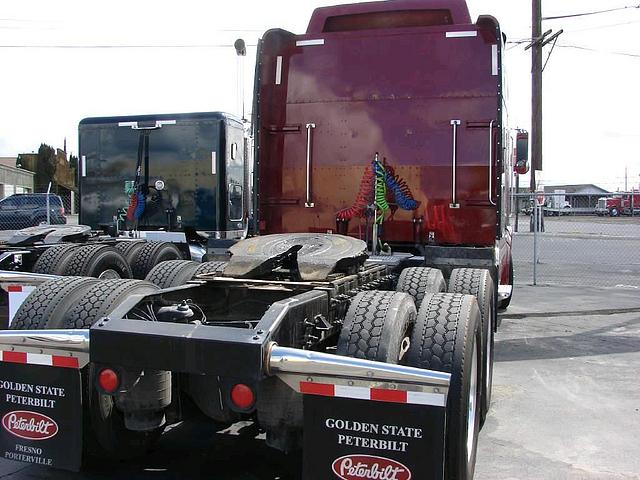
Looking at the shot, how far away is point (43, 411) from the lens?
3400 mm

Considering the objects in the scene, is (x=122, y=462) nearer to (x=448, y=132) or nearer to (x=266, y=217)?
(x=266, y=217)

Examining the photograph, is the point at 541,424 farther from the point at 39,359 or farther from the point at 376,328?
the point at 39,359

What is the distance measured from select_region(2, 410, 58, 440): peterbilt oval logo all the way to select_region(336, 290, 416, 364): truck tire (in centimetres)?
154

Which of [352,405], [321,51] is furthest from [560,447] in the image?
[321,51]

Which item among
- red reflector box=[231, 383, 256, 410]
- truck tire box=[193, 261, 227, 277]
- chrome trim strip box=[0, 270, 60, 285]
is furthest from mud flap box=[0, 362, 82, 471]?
truck tire box=[193, 261, 227, 277]

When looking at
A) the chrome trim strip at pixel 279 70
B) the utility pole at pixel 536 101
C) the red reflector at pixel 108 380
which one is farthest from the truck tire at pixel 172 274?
the utility pole at pixel 536 101

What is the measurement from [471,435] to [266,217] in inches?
142

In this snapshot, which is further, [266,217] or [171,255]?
[171,255]

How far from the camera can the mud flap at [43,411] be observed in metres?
3.35

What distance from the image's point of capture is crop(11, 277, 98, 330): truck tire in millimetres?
3762

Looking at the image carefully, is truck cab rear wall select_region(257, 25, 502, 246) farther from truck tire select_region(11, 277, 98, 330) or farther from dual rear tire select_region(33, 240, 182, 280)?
truck tire select_region(11, 277, 98, 330)

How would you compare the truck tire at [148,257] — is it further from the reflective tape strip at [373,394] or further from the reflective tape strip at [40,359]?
the reflective tape strip at [373,394]

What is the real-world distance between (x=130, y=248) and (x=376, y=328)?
178 inches

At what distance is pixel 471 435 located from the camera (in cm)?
398
